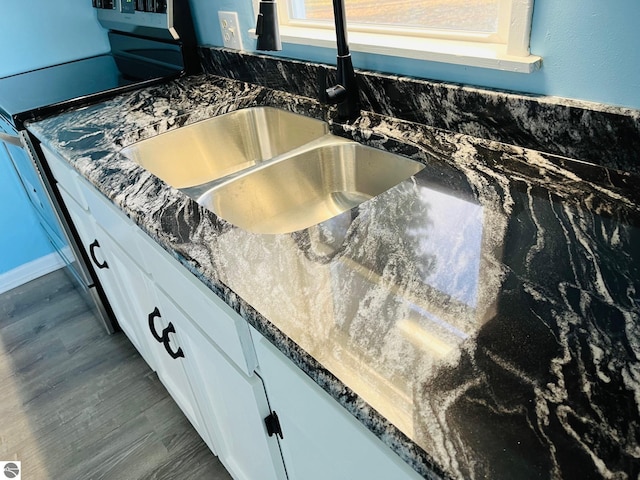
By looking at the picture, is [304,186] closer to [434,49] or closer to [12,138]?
[434,49]

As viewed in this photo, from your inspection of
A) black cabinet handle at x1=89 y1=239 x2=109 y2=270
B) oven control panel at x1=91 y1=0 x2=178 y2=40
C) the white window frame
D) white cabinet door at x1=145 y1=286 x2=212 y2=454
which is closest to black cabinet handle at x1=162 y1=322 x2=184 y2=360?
white cabinet door at x1=145 y1=286 x2=212 y2=454

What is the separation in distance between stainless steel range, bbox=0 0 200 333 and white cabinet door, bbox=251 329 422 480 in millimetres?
1243

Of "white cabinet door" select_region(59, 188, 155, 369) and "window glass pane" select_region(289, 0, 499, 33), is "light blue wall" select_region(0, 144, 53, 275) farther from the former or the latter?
"window glass pane" select_region(289, 0, 499, 33)

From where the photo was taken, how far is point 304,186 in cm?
124

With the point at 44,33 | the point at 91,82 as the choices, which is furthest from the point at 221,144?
the point at 44,33

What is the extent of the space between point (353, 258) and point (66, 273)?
7.18 ft

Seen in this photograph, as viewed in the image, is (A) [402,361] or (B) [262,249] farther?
(B) [262,249]

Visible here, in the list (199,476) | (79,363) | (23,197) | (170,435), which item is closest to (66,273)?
(23,197)

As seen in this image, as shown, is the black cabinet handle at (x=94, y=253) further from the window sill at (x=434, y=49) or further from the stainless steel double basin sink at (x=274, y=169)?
the window sill at (x=434, y=49)

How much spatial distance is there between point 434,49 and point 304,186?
1.41 feet

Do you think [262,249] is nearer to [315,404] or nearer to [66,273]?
[315,404]

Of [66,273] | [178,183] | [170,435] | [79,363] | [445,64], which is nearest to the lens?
[445,64]

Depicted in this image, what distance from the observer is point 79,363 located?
75.7 inches

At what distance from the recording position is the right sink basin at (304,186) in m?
1.13
